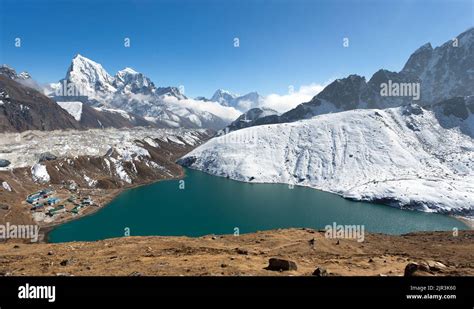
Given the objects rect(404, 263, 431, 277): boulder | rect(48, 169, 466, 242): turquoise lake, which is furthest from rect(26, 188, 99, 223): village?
rect(404, 263, 431, 277): boulder

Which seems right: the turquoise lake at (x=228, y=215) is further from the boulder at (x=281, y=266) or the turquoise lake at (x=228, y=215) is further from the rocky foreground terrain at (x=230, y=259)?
the boulder at (x=281, y=266)

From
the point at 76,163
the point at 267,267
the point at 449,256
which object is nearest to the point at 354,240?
the point at 449,256

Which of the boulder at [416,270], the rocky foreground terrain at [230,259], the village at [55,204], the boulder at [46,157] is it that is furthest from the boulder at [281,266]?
the boulder at [46,157]

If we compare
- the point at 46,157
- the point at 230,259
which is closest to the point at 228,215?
the point at 230,259

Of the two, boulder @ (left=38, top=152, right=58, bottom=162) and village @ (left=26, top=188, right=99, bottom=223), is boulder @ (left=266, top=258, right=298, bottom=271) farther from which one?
boulder @ (left=38, top=152, right=58, bottom=162)

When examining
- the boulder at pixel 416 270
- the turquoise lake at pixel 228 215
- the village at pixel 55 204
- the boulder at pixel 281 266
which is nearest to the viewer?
the boulder at pixel 416 270

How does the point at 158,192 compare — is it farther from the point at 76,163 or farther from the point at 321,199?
the point at 321,199
